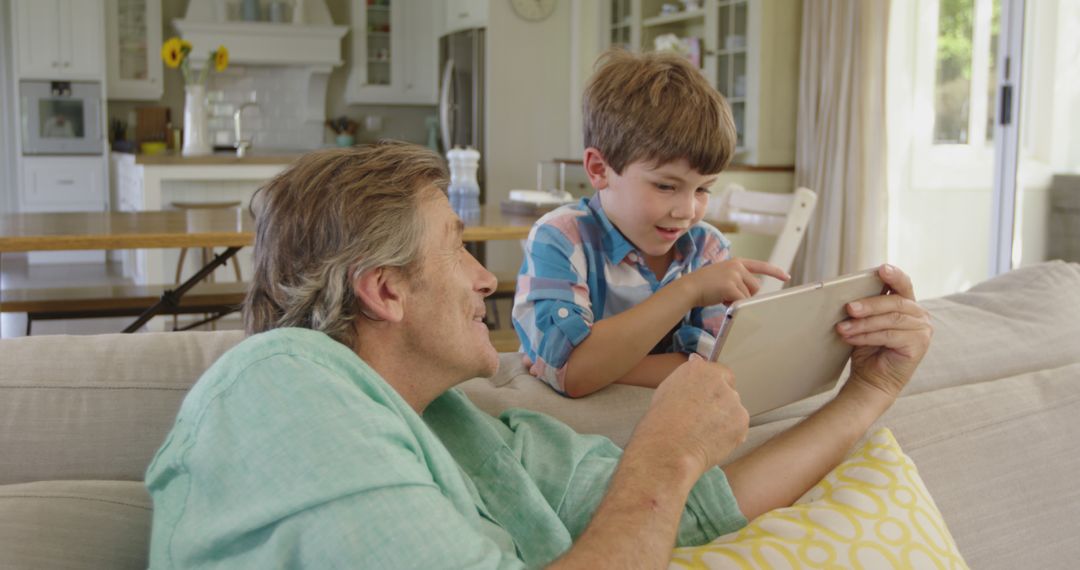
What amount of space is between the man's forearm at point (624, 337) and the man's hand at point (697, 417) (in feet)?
0.91

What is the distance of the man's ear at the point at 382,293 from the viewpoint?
1.05 metres

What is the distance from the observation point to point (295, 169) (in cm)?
108

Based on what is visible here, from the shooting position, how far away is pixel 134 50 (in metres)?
8.35

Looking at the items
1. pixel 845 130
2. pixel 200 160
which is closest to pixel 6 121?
pixel 200 160

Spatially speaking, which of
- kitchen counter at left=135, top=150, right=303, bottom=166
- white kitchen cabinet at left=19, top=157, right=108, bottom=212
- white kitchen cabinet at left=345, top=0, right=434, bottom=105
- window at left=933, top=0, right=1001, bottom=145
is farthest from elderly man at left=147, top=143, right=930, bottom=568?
white kitchen cabinet at left=345, top=0, right=434, bottom=105

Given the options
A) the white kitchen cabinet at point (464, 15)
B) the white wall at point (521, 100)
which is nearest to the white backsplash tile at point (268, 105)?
the white kitchen cabinet at point (464, 15)

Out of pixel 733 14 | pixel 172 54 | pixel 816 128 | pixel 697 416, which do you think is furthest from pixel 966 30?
pixel 697 416

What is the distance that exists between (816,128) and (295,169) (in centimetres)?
485

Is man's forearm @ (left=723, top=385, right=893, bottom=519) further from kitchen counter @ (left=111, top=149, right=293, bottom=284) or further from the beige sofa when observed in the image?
kitchen counter @ (left=111, top=149, right=293, bottom=284)

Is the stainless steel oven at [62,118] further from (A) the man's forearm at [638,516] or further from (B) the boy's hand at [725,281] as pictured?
(A) the man's forearm at [638,516]

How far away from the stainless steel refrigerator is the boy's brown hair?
543cm

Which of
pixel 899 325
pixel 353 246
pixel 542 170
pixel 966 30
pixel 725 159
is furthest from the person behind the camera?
pixel 542 170

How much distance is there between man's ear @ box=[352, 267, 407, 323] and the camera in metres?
1.05

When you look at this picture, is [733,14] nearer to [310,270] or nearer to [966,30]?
[966,30]
